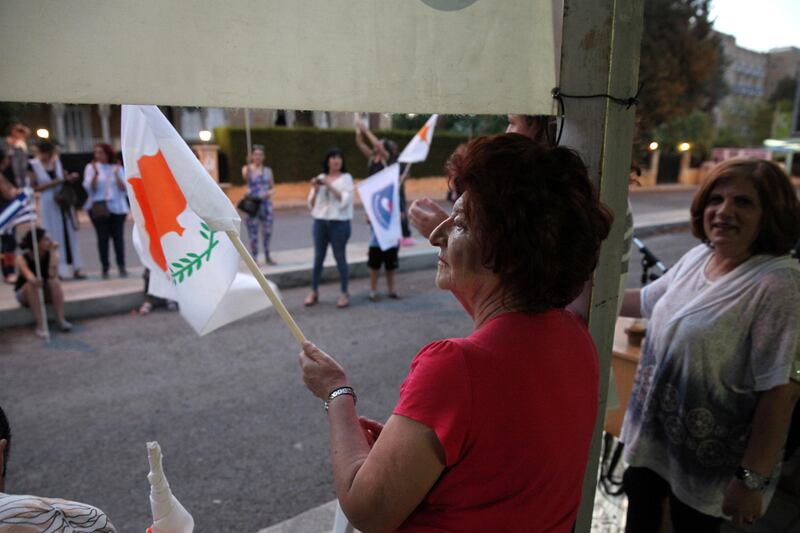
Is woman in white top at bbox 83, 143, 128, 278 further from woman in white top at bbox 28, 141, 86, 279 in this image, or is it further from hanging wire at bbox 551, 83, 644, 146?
hanging wire at bbox 551, 83, 644, 146

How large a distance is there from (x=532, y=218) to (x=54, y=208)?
8355 mm

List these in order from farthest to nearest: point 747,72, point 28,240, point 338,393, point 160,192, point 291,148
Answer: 1. point 747,72
2. point 291,148
3. point 28,240
4. point 160,192
5. point 338,393

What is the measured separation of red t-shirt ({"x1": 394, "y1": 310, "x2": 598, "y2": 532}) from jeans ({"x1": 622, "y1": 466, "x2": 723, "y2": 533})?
1112 mm

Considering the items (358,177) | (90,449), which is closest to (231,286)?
(90,449)

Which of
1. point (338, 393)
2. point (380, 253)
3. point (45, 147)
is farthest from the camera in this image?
point (45, 147)

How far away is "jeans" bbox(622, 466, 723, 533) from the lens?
6.56 ft

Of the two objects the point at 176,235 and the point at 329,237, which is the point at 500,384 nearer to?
the point at 176,235

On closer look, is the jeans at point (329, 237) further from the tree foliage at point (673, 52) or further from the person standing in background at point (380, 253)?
the tree foliage at point (673, 52)

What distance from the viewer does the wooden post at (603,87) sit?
137 centimetres

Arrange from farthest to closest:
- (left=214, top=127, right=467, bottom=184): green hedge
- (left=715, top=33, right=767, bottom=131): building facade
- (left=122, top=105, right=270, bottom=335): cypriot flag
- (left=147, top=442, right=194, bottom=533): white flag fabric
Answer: (left=715, top=33, right=767, bottom=131): building facade → (left=214, top=127, right=467, bottom=184): green hedge → (left=122, top=105, right=270, bottom=335): cypriot flag → (left=147, top=442, right=194, bottom=533): white flag fabric

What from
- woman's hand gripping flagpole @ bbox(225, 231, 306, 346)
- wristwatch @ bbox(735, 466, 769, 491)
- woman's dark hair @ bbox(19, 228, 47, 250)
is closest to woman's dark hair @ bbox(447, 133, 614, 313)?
woman's hand gripping flagpole @ bbox(225, 231, 306, 346)

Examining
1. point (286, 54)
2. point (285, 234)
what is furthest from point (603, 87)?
point (285, 234)

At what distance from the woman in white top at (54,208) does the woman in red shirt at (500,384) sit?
7.71 m

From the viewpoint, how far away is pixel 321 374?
1.34 meters
